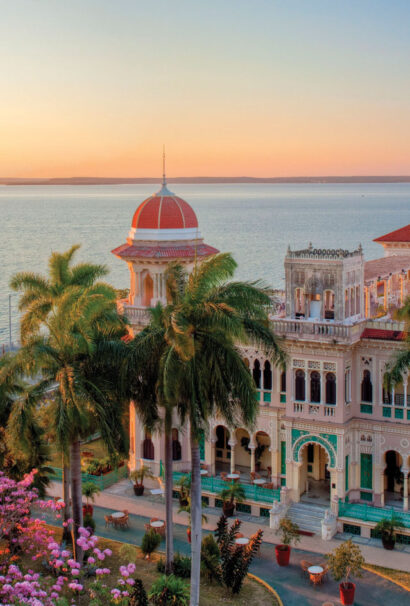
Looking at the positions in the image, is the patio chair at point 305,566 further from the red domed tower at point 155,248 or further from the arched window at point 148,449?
the red domed tower at point 155,248

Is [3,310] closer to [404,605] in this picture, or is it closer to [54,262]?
[54,262]

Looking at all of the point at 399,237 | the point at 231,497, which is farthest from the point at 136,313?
the point at 399,237

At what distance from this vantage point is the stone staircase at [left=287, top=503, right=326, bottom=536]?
3294 cm

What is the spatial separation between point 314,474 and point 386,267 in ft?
40.1

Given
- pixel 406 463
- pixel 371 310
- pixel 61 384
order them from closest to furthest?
pixel 61 384 → pixel 406 463 → pixel 371 310

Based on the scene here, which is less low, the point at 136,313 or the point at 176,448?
the point at 136,313

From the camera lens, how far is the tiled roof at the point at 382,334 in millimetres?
32750

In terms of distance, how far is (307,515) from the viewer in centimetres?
3344

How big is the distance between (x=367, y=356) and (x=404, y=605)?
994cm

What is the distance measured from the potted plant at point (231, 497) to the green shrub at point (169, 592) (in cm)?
788

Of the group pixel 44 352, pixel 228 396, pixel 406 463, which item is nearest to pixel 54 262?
pixel 44 352

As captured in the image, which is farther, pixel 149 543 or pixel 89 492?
pixel 89 492

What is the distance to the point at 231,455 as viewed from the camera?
3675cm

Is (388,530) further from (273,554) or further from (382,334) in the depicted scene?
(382,334)
